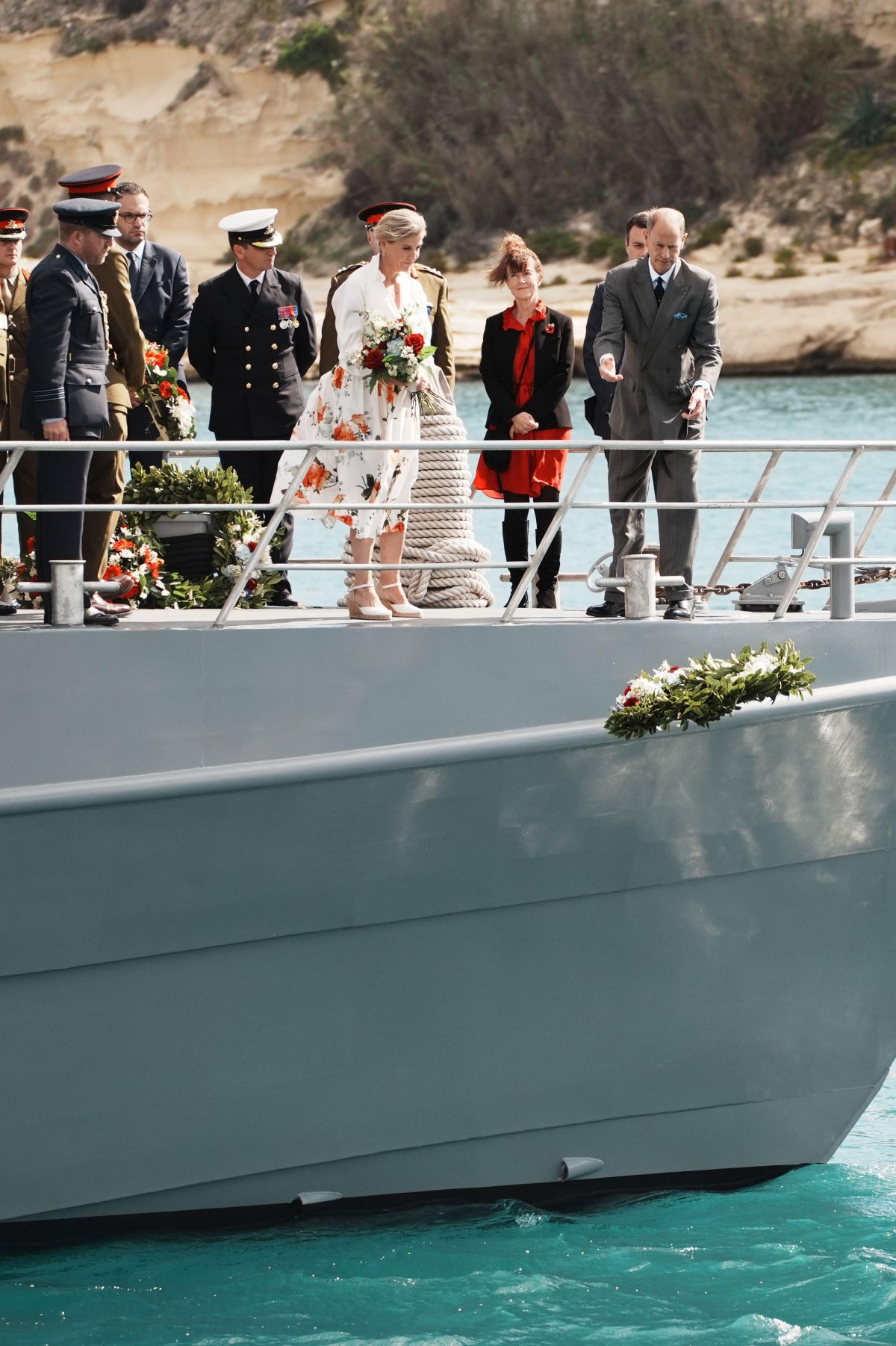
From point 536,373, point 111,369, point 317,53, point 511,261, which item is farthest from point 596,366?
point 317,53

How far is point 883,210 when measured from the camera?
44.6 metres

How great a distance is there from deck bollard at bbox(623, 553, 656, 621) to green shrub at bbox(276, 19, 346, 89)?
172 feet

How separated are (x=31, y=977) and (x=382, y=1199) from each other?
4.26ft

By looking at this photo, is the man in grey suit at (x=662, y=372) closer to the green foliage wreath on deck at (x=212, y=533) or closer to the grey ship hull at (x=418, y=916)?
the grey ship hull at (x=418, y=916)

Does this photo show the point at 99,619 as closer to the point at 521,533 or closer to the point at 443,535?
the point at 443,535

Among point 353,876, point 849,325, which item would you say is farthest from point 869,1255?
point 849,325

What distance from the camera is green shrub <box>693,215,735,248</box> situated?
46531mm

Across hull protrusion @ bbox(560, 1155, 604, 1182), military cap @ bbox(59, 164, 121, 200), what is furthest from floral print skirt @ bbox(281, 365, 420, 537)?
hull protrusion @ bbox(560, 1155, 604, 1182)

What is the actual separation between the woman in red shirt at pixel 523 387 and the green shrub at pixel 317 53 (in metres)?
50.5

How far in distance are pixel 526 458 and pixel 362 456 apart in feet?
4.77

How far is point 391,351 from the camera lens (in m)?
5.54

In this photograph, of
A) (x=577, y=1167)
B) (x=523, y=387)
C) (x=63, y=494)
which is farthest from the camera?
(x=523, y=387)

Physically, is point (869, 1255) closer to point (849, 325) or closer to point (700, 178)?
point (849, 325)

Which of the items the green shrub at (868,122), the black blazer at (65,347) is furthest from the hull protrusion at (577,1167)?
the green shrub at (868,122)
